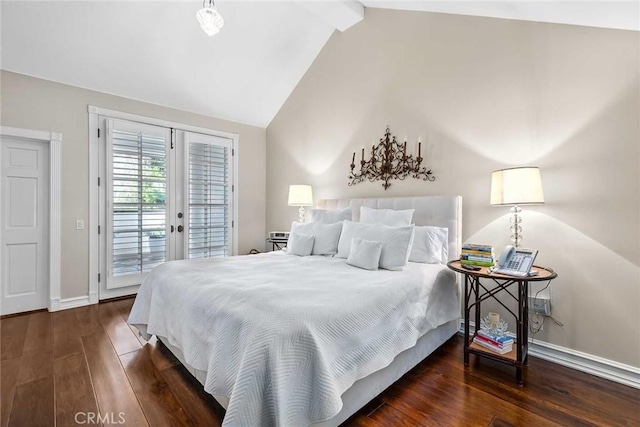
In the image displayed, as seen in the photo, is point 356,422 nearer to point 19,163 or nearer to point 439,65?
point 439,65

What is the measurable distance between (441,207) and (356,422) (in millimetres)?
2003

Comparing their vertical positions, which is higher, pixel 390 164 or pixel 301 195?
pixel 390 164

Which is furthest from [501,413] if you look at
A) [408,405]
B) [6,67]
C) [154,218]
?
[6,67]

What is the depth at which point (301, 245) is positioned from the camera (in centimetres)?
317

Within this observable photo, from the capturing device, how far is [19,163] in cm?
323

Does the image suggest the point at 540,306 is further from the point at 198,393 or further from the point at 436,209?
the point at 198,393

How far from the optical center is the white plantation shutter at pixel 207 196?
4.40 meters

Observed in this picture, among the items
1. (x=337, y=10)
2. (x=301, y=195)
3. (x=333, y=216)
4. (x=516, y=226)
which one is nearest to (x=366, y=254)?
(x=333, y=216)

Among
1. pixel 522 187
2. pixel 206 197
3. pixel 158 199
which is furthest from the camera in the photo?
pixel 206 197

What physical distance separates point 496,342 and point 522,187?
1139 mm

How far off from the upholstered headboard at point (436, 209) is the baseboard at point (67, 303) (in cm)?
363

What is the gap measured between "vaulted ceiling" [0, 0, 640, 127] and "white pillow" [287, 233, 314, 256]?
2.61 m

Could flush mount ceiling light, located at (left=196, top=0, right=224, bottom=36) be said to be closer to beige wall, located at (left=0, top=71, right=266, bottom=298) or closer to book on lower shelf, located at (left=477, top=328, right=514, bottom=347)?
beige wall, located at (left=0, top=71, right=266, bottom=298)

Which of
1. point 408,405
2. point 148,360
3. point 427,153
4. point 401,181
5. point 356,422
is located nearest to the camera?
point 356,422
